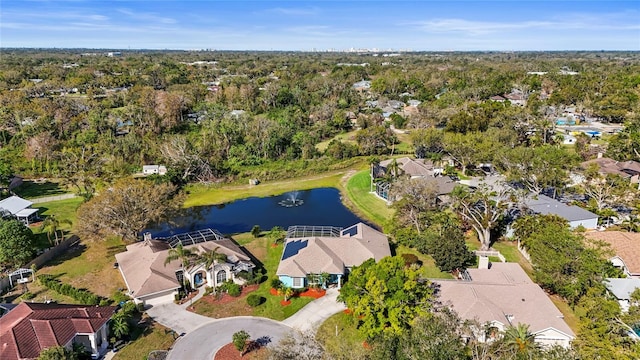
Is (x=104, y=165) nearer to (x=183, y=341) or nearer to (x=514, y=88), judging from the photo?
(x=183, y=341)

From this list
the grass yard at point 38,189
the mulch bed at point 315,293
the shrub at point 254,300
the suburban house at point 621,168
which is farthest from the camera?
the grass yard at point 38,189

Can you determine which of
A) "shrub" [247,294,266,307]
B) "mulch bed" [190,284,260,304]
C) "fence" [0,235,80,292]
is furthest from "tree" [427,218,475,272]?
"fence" [0,235,80,292]

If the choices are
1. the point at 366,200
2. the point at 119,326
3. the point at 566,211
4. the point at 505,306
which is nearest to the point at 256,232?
the point at 366,200

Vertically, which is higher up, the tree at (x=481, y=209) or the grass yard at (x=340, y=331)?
the tree at (x=481, y=209)

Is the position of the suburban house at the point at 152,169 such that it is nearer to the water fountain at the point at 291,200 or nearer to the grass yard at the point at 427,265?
the water fountain at the point at 291,200

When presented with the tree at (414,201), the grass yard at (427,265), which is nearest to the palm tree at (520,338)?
the grass yard at (427,265)

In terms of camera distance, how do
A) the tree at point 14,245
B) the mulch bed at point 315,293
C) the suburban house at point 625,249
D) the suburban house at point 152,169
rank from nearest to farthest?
the suburban house at point 625,249 → the mulch bed at point 315,293 → the tree at point 14,245 → the suburban house at point 152,169

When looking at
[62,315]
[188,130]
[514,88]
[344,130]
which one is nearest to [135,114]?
[188,130]
